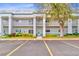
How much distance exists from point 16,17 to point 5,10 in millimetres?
1616

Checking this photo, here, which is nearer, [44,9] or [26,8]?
[44,9]

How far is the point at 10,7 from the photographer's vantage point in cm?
2884

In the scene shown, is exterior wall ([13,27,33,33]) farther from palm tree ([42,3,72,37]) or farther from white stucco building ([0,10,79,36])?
palm tree ([42,3,72,37])

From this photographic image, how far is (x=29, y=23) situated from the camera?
28.1m

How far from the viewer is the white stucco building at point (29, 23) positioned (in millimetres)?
27219

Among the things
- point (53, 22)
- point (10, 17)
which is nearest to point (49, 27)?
point (53, 22)

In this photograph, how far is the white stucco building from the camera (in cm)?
2722

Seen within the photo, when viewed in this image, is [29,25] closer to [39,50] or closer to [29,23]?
[29,23]

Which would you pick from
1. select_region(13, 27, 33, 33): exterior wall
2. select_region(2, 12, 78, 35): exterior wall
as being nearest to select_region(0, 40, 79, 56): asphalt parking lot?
select_region(13, 27, 33, 33): exterior wall

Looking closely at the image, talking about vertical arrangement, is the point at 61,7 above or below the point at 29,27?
above

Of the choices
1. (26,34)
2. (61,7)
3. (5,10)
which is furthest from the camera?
(5,10)

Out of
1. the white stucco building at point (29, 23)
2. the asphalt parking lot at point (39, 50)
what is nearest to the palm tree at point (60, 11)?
the white stucco building at point (29, 23)

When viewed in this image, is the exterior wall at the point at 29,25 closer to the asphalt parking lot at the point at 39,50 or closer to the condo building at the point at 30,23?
the condo building at the point at 30,23

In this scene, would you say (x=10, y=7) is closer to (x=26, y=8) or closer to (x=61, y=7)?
(x=26, y=8)
